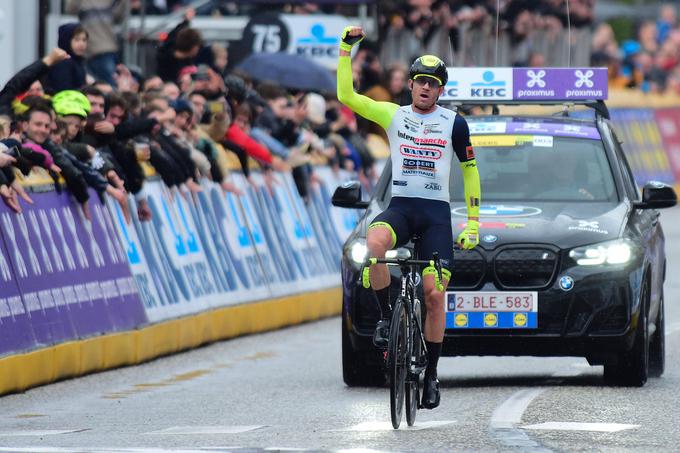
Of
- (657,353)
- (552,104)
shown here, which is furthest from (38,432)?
(552,104)

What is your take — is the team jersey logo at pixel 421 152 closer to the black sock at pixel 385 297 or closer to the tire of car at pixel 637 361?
the black sock at pixel 385 297

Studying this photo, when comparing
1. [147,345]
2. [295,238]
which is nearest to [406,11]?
[295,238]

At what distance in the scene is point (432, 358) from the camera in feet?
41.1

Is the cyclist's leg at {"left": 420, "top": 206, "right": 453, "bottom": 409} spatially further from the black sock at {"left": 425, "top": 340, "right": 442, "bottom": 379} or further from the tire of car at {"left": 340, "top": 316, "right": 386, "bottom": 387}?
the tire of car at {"left": 340, "top": 316, "right": 386, "bottom": 387}

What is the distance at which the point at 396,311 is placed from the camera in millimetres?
12141

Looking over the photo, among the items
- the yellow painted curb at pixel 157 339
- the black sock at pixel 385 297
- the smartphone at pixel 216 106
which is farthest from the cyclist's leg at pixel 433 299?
the smartphone at pixel 216 106

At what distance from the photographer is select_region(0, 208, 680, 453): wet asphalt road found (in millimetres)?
11117

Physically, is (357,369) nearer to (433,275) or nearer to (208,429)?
(433,275)

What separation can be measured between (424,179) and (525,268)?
1.59 metres

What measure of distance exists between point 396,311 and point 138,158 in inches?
224

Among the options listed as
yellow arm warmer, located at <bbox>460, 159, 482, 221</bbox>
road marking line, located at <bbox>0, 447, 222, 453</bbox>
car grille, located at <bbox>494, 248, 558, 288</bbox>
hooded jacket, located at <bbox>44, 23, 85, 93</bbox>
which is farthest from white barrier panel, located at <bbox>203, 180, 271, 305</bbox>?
road marking line, located at <bbox>0, 447, 222, 453</bbox>

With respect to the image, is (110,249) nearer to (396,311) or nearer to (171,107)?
(171,107)

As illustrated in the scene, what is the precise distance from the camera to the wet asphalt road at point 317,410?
1112cm

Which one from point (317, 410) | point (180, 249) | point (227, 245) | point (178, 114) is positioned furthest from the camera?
point (227, 245)
